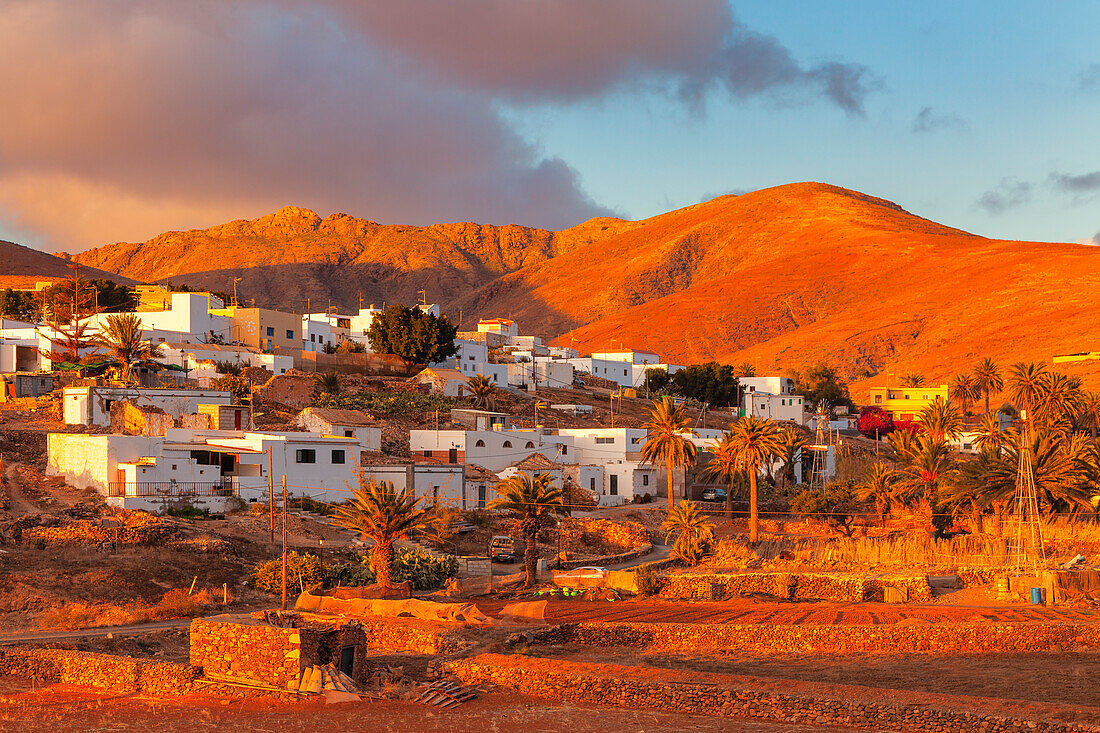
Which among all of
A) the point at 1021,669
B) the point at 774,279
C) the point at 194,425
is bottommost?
the point at 1021,669

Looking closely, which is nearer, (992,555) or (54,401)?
(992,555)

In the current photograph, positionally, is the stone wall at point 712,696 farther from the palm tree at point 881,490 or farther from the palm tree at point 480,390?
the palm tree at point 480,390

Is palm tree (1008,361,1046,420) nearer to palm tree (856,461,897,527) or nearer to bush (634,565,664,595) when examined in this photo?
palm tree (856,461,897,527)

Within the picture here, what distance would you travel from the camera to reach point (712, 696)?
65.8ft

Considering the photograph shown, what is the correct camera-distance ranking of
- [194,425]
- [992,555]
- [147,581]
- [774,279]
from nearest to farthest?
[147,581] → [992,555] → [194,425] → [774,279]

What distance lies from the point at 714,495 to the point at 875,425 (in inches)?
1244

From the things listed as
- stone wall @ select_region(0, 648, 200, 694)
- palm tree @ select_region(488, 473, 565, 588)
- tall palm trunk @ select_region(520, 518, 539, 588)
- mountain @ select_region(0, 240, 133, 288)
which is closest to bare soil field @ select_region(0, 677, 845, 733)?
stone wall @ select_region(0, 648, 200, 694)

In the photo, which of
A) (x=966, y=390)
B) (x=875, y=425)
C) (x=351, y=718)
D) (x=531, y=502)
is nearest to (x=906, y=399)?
(x=875, y=425)

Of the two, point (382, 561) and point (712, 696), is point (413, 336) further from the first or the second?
point (712, 696)

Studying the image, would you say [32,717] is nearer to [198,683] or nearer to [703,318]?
[198,683]

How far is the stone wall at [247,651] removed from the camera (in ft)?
66.7

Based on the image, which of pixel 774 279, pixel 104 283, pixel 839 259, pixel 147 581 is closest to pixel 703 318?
pixel 774 279

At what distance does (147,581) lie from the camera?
3170 cm

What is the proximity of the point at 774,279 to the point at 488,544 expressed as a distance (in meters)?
157
